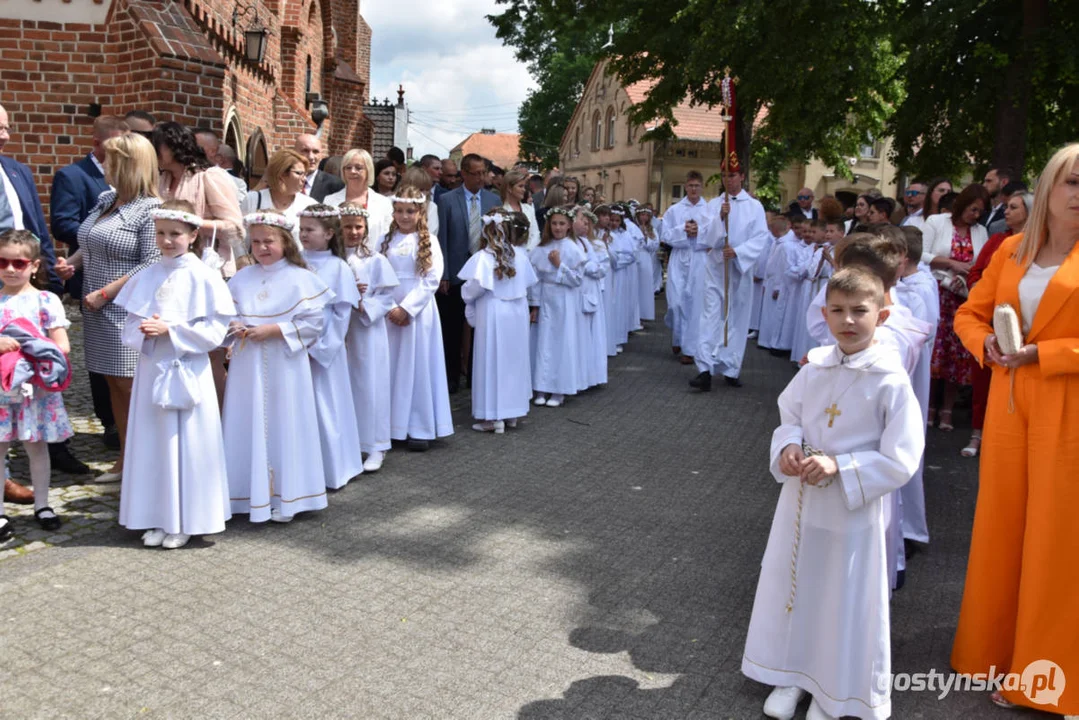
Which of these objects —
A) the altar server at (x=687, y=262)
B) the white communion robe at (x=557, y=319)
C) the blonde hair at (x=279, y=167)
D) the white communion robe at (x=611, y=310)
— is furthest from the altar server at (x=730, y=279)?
the blonde hair at (x=279, y=167)

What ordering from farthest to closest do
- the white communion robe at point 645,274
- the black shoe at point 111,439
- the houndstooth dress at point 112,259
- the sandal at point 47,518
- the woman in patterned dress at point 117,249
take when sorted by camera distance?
the white communion robe at point 645,274 < the black shoe at point 111,439 < the houndstooth dress at point 112,259 < the woman in patterned dress at point 117,249 < the sandal at point 47,518

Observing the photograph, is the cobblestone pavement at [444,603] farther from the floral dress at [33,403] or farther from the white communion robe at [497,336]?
the white communion robe at [497,336]

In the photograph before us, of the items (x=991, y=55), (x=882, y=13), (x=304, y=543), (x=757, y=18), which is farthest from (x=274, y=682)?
(x=882, y=13)

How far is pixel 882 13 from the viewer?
1562 centimetres

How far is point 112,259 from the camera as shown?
5.87 meters

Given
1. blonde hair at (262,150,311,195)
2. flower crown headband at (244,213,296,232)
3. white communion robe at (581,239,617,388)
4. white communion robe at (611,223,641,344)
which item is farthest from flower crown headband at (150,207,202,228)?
white communion robe at (611,223,641,344)

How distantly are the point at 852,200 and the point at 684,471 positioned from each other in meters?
9.73

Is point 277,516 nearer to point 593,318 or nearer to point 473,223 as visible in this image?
point 473,223

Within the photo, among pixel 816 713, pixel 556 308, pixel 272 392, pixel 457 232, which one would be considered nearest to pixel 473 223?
pixel 457 232

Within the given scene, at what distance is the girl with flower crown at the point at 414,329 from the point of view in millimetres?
7230

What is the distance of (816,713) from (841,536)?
0.67 m

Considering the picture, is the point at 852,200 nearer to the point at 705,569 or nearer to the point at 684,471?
the point at 684,471

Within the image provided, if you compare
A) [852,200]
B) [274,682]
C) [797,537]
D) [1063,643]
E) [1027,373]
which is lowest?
[274,682]

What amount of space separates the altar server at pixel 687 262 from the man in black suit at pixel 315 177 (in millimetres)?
4549
